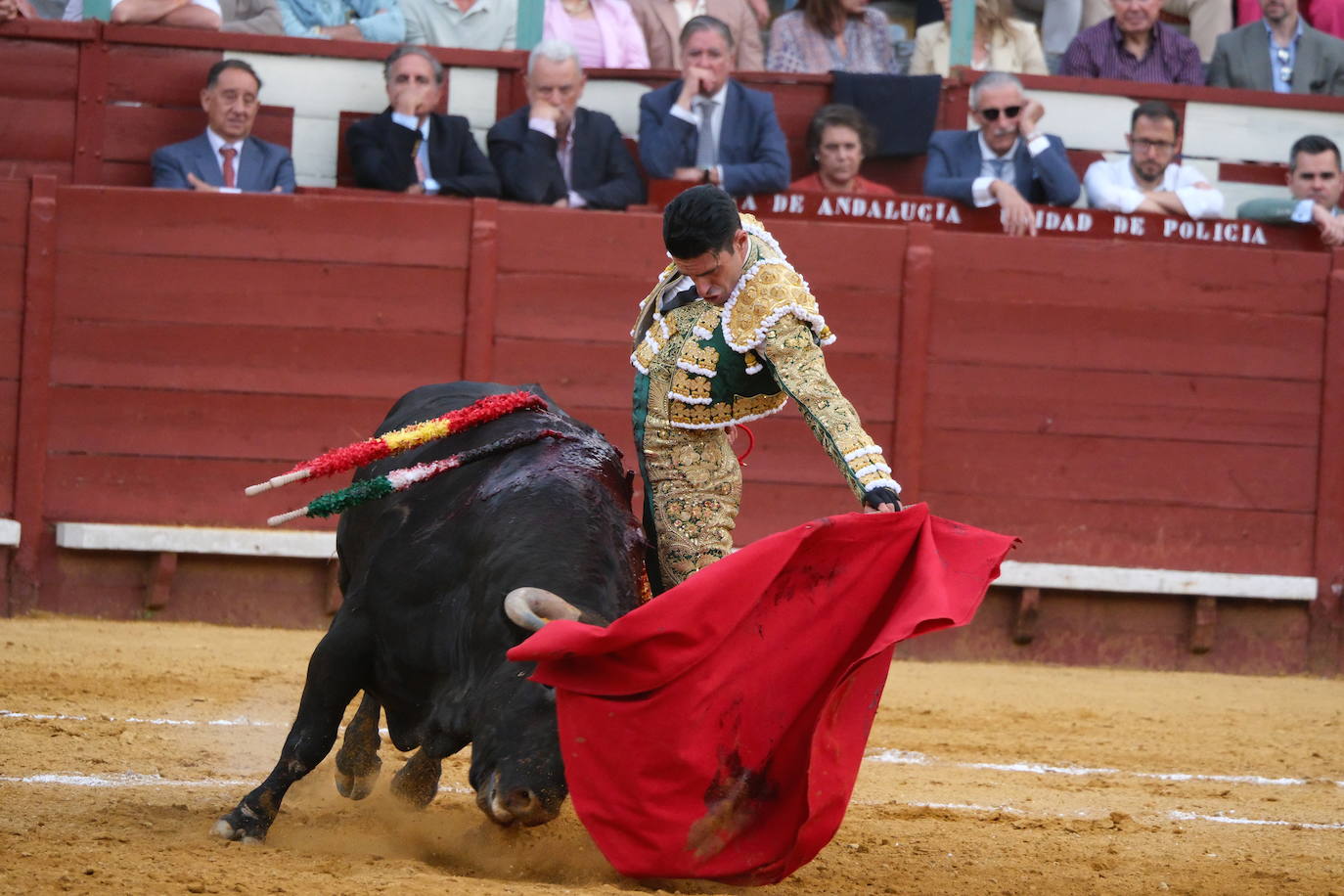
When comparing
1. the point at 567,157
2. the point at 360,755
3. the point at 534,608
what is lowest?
the point at 360,755

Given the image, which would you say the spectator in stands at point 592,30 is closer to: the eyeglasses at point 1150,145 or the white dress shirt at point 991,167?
the white dress shirt at point 991,167

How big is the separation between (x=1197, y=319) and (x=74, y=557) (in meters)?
4.20

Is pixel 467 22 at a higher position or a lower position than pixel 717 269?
higher

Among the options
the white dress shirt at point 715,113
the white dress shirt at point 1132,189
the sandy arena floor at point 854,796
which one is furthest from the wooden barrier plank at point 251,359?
the white dress shirt at point 1132,189

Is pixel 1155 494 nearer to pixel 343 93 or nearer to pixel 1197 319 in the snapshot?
pixel 1197 319

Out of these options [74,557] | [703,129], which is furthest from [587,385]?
[74,557]

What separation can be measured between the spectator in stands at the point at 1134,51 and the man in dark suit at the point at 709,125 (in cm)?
146

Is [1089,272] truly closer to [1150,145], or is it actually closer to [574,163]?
[1150,145]

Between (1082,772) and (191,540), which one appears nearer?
(1082,772)

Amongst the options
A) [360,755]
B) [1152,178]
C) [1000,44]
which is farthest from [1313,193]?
[360,755]

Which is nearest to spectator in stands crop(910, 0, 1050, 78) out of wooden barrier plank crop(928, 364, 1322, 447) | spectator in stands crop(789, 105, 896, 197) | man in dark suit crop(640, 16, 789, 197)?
spectator in stands crop(789, 105, 896, 197)

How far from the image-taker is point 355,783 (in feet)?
12.3

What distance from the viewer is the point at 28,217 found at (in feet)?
20.3

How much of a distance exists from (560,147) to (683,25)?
82 cm
